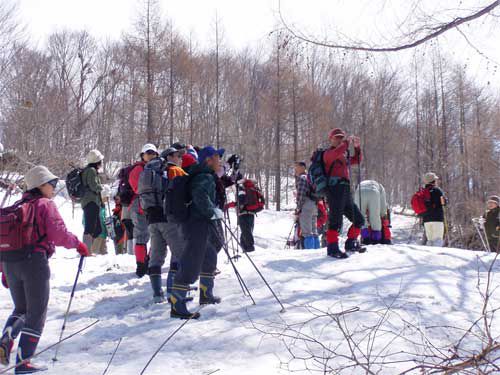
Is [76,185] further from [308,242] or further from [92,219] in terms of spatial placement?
[308,242]

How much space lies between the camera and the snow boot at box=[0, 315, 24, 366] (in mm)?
4367

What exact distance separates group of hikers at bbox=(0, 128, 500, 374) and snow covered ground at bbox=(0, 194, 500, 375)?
366 mm

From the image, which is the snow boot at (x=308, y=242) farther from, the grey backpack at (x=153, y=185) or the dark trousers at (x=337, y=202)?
the grey backpack at (x=153, y=185)

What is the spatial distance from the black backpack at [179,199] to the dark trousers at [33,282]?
146cm

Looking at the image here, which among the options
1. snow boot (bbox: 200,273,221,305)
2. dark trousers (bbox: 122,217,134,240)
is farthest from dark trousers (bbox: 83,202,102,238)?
snow boot (bbox: 200,273,221,305)

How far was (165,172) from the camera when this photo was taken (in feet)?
21.4

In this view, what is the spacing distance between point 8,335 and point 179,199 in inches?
80.9

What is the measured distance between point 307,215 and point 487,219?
486 cm

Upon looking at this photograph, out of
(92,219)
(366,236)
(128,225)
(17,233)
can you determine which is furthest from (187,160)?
(366,236)

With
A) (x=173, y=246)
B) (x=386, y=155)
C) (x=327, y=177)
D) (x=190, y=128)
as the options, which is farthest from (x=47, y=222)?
(x=386, y=155)

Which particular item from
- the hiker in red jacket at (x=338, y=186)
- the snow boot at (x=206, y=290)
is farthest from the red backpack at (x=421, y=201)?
the snow boot at (x=206, y=290)

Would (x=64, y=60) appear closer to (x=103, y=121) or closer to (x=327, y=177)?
(x=103, y=121)

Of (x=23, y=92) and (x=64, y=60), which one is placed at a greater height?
(x=64, y=60)

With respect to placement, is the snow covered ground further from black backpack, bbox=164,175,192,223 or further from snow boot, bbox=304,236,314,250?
snow boot, bbox=304,236,314,250
